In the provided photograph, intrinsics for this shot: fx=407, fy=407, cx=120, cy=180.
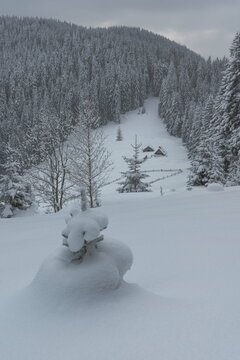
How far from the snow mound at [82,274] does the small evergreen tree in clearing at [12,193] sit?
43.3ft

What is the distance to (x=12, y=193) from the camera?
1814 centimetres


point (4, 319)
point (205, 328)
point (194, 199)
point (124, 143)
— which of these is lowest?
point (124, 143)

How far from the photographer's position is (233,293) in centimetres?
477

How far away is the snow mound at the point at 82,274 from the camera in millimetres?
4656

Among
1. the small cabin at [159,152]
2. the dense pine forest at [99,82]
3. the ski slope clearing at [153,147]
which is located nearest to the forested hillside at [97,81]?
the dense pine forest at [99,82]

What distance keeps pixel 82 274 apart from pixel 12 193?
558 inches

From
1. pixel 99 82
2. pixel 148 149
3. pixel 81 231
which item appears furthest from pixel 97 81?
pixel 81 231

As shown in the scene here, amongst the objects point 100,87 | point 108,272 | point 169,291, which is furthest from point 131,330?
point 100,87


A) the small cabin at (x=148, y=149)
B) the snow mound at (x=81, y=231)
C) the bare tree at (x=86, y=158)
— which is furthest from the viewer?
the small cabin at (x=148, y=149)

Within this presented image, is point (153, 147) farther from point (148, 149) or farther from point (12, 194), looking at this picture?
point (12, 194)

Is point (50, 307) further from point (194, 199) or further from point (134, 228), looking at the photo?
point (194, 199)

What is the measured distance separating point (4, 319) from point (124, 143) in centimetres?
10077

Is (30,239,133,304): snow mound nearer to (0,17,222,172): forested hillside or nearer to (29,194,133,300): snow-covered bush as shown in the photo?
(29,194,133,300): snow-covered bush

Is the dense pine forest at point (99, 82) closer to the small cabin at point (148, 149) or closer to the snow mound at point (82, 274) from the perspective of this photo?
the small cabin at point (148, 149)
